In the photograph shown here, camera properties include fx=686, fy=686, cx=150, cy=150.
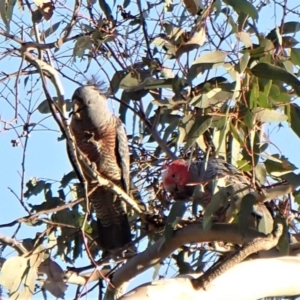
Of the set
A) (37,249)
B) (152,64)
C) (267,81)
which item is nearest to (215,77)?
(267,81)

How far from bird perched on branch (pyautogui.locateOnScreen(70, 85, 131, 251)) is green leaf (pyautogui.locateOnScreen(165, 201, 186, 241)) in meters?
0.93

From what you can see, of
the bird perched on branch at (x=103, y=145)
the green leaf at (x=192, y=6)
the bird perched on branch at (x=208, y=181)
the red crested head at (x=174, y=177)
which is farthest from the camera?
the bird perched on branch at (x=103, y=145)

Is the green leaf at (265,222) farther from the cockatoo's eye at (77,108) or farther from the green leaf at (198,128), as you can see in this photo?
the cockatoo's eye at (77,108)

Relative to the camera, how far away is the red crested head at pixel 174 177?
8.18 ft

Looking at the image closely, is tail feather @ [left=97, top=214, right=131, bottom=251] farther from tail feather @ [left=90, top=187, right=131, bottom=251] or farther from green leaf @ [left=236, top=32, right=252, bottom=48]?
green leaf @ [left=236, top=32, right=252, bottom=48]

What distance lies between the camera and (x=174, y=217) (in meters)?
1.93

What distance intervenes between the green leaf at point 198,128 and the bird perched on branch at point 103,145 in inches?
41.5

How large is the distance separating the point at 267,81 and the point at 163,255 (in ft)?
1.96

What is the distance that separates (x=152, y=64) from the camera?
2.23 metres

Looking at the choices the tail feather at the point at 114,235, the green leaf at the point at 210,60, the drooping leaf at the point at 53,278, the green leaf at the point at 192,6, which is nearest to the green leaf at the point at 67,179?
the tail feather at the point at 114,235

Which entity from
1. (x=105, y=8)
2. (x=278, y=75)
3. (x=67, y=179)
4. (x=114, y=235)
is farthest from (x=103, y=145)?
(x=278, y=75)

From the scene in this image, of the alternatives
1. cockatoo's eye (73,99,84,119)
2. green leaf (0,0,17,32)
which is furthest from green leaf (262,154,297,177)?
cockatoo's eye (73,99,84,119)

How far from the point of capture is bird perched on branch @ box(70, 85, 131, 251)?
2.95 meters

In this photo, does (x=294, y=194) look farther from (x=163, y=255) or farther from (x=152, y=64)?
(x=152, y=64)
